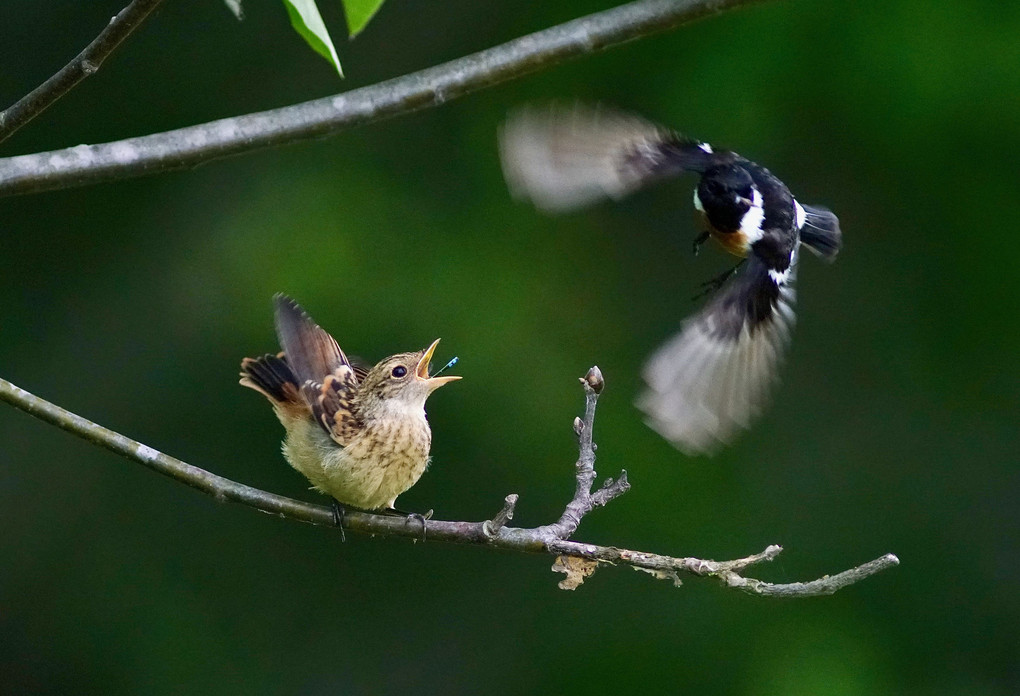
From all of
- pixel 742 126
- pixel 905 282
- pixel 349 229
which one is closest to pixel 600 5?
pixel 742 126

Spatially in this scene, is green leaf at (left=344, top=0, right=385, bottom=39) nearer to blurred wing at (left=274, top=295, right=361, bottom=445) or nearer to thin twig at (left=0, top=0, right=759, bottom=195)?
thin twig at (left=0, top=0, right=759, bottom=195)

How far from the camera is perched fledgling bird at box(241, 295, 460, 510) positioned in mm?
2949

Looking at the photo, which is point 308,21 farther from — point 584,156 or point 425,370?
point 425,370

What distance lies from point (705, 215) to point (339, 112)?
107 centimetres

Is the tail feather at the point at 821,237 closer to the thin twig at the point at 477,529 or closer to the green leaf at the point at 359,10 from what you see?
the thin twig at the point at 477,529

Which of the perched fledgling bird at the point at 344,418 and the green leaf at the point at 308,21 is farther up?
the green leaf at the point at 308,21

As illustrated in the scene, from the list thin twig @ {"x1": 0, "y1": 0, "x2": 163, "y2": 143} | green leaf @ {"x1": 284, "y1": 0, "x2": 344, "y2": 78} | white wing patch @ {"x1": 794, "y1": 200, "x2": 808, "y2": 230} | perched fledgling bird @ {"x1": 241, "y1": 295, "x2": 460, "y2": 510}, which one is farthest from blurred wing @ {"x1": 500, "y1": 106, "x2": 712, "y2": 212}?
green leaf @ {"x1": 284, "y1": 0, "x2": 344, "y2": 78}

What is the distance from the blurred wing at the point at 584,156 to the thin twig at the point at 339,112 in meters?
0.82

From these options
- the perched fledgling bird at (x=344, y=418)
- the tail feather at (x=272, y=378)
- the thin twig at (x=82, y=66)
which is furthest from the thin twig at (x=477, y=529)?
the tail feather at (x=272, y=378)

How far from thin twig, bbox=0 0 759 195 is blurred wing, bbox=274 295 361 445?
35.8 inches

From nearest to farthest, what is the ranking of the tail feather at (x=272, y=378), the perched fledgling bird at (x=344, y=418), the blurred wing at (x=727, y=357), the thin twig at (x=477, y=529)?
1. the thin twig at (x=477, y=529)
2. the blurred wing at (x=727, y=357)
3. the perched fledgling bird at (x=344, y=418)
4. the tail feather at (x=272, y=378)

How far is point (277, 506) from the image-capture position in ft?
7.55

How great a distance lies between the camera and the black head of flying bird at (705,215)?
2693 mm

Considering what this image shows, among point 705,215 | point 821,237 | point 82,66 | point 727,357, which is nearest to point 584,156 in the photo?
point 705,215
